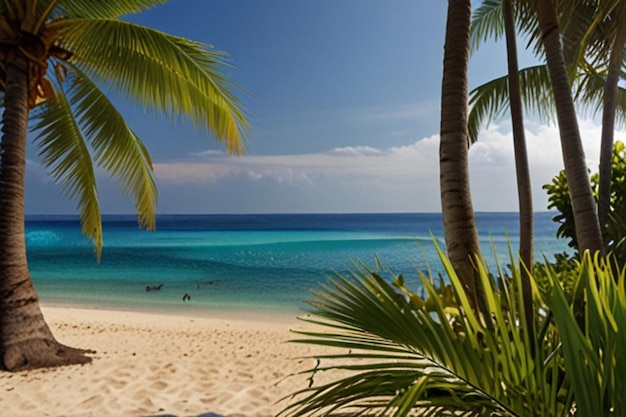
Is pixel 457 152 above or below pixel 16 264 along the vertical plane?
above

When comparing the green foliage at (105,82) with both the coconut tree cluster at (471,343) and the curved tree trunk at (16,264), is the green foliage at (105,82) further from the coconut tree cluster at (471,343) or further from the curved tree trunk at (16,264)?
the coconut tree cluster at (471,343)

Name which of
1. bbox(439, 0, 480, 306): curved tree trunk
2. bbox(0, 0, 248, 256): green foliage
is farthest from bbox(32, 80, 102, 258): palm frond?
bbox(439, 0, 480, 306): curved tree trunk

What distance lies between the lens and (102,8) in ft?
25.0

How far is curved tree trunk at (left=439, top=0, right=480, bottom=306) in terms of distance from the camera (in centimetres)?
321

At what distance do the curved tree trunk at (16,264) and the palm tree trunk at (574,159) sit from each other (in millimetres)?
6219

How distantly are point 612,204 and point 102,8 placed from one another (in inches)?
368

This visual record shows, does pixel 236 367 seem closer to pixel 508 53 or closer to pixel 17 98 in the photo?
pixel 17 98

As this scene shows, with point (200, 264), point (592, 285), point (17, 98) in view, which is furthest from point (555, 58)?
point (200, 264)

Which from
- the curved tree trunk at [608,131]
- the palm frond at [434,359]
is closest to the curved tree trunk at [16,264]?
the palm frond at [434,359]

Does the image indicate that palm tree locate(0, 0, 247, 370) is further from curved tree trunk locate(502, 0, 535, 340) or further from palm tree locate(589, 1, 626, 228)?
palm tree locate(589, 1, 626, 228)

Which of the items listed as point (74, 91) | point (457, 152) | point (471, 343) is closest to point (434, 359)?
point (471, 343)

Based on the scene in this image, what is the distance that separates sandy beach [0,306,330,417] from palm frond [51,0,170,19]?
5.32m

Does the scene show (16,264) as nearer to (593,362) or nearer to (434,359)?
(434,359)

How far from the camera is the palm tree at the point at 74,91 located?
19.5 feet
